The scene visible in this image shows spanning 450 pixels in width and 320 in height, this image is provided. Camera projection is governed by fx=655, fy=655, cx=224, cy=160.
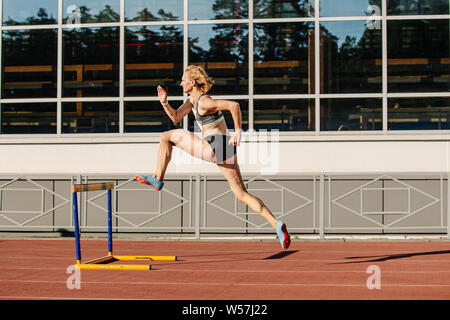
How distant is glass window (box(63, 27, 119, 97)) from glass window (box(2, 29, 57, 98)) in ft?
1.36

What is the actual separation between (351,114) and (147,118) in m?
4.50

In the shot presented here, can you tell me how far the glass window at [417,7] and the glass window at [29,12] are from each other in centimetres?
758

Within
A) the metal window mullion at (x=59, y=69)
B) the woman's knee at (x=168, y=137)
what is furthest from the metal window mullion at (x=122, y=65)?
the woman's knee at (x=168, y=137)

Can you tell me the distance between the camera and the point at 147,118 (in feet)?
47.9

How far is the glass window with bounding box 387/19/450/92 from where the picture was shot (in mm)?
14148

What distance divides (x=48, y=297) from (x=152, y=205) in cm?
736

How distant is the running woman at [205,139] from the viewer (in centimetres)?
752

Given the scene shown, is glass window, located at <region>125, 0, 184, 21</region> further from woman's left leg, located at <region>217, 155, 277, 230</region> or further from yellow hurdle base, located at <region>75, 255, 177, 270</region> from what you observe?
woman's left leg, located at <region>217, 155, 277, 230</region>

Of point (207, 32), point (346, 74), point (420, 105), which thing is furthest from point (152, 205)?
point (420, 105)
